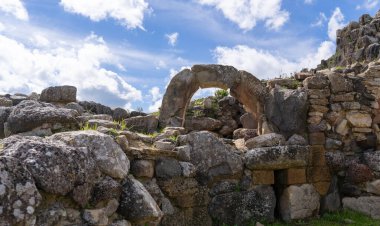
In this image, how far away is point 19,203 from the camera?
390cm

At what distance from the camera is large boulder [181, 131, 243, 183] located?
23.6 ft

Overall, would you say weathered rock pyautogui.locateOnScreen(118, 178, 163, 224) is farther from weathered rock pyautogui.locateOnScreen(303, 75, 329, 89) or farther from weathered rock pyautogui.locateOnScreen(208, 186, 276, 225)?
weathered rock pyautogui.locateOnScreen(303, 75, 329, 89)

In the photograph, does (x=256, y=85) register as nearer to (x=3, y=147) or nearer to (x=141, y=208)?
(x=141, y=208)

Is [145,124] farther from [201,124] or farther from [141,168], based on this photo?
[141,168]

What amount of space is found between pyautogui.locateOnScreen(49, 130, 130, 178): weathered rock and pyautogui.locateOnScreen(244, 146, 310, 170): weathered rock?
3106mm

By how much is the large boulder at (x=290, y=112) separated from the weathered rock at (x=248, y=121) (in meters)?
2.83

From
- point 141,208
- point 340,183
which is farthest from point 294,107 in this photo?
point 141,208

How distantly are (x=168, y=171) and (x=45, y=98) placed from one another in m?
4.96

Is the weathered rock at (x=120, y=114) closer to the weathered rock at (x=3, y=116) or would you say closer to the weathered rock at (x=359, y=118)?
the weathered rock at (x=3, y=116)

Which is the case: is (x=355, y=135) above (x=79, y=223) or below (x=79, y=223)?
above

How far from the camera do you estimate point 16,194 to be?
154 inches

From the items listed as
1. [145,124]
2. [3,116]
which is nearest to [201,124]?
[145,124]

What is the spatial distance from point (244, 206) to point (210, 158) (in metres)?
1.09

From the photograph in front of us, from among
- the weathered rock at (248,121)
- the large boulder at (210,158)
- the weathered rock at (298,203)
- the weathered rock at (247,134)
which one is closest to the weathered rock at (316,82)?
the weathered rock at (247,134)
